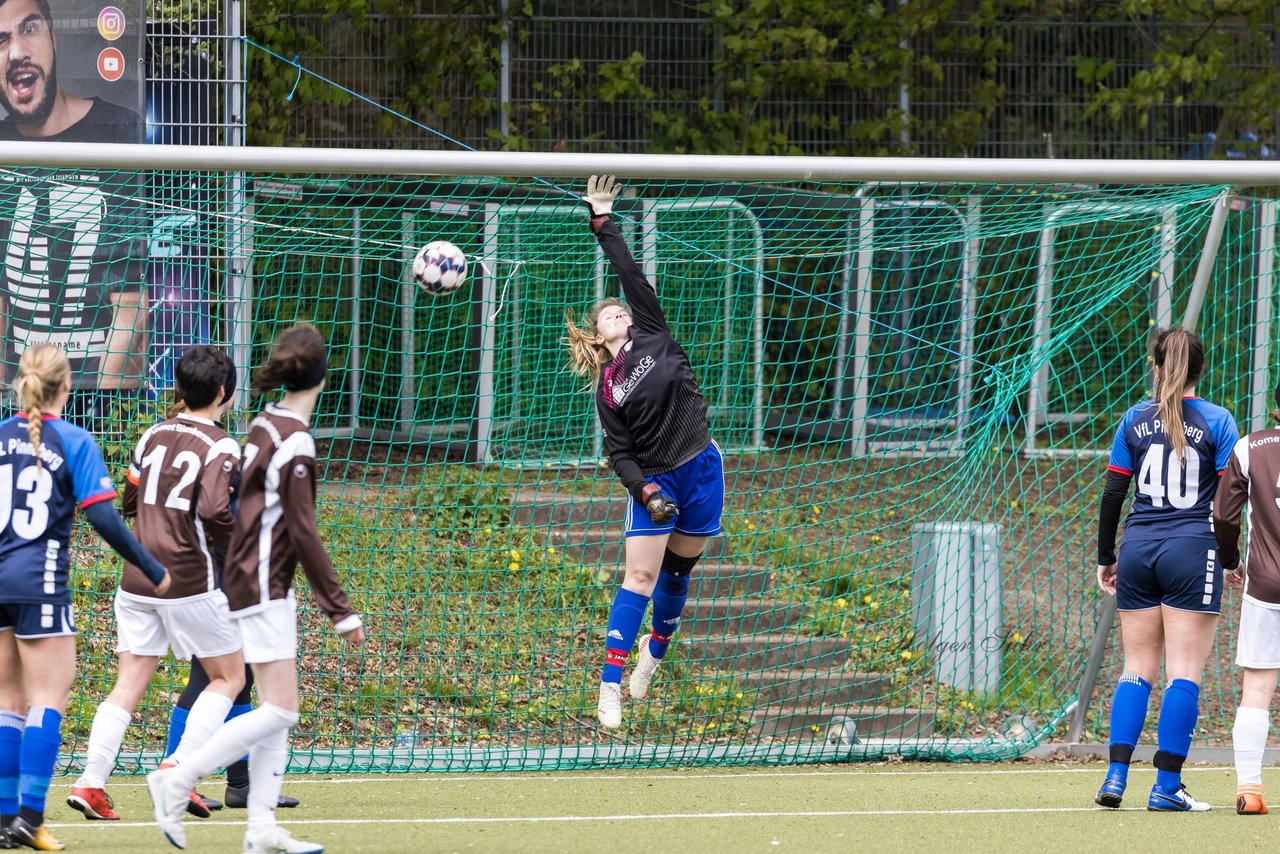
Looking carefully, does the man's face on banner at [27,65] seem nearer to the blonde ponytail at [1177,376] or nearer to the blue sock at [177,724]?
the blue sock at [177,724]

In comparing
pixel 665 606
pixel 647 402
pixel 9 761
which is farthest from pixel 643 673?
pixel 9 761

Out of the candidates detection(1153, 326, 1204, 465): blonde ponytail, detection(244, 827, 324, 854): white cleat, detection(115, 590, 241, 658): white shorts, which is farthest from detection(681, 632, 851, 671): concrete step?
detection(244, 827, 324, 854): white cleat

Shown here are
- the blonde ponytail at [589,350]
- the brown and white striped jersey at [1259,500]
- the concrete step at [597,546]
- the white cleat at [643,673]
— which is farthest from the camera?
the concrete step at [597,546]

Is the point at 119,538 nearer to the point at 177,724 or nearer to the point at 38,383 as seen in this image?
the point at 38,383

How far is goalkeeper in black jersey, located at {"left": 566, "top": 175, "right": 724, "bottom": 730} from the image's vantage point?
6.02 metres

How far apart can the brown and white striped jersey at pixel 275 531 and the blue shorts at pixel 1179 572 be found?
2.99 meters

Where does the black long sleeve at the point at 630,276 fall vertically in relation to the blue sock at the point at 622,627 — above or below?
above

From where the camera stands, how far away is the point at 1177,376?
5523 millimetres

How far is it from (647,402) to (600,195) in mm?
861

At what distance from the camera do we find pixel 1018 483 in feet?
31.8

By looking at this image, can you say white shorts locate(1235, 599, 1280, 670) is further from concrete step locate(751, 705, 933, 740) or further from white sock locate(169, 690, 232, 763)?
white sock locate(169, 690, 232, 763)

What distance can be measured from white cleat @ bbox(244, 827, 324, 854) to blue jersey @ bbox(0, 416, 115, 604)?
103 centimetres

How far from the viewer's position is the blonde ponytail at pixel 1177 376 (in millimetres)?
5516

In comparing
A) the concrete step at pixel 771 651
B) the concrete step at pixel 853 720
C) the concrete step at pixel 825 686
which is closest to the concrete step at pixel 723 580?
the concrete step at pixel 771 651
